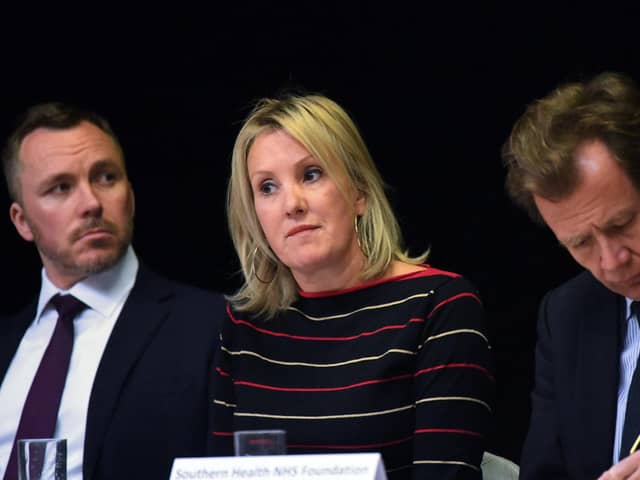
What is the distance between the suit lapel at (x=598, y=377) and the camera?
2.61 metres

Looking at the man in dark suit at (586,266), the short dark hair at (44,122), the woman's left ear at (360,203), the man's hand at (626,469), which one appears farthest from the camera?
the short dark hair at (44,122)

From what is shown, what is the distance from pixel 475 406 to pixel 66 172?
1572mm

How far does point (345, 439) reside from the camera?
2852 millimetres

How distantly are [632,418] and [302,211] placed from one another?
91 centimetres

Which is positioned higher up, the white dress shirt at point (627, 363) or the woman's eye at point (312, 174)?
the woman's eye at point (312, 174)

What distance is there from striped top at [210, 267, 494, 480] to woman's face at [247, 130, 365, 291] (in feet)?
0.27

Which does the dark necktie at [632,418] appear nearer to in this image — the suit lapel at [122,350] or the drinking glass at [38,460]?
the drinking glass at [38,460]

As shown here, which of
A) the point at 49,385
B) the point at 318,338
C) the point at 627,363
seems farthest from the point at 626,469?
the point at 49,385

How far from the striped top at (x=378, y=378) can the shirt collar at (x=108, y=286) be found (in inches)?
25.9

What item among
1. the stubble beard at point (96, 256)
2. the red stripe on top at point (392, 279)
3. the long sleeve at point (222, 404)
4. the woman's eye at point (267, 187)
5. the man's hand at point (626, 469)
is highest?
the woman's eye at point (267, 187)

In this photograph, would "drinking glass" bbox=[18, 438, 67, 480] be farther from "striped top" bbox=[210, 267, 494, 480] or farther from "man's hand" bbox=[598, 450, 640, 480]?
"man's hand" bbox=[598, 450, 640, 480]

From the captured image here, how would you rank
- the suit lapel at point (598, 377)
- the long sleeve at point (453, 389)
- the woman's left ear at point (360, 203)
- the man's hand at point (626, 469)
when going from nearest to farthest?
the man's hand at point (626, 469) < the suit lapel at point (598, 377) < the long sleeve at point (453, 389) < the woman's left ear at point (360, 203)

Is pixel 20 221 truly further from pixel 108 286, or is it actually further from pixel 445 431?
pixel 445 431

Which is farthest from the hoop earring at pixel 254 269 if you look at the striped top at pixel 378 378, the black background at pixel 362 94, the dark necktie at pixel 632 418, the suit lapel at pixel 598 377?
the dark necktie at pixel 632 418
